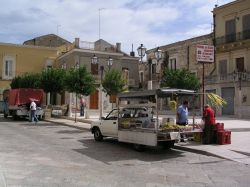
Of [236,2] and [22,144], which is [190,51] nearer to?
[236,2]

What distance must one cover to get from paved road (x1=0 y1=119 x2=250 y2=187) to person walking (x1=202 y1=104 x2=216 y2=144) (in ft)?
5.82

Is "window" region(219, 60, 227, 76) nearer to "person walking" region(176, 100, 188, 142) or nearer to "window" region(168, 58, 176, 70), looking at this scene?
"window" region(168, 58, 176, 70)

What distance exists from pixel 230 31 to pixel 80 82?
872 inches

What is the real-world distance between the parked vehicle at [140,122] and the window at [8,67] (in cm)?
3584

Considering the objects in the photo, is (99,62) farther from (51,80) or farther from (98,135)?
(98,135)

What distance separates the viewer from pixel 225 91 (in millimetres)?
42750

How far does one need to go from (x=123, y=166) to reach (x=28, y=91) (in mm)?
23309

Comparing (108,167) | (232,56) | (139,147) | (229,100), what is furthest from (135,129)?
(232,56)

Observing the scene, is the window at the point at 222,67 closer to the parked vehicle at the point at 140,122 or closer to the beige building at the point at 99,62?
the beige building at the point at 99,62

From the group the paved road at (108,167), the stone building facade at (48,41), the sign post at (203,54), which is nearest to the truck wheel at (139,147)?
the paved road at (108,167)

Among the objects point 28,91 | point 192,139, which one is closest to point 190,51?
point 28,91

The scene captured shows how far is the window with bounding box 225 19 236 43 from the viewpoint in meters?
43.5

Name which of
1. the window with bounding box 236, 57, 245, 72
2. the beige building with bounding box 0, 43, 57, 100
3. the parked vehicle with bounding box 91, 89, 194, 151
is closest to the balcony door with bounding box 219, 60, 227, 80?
the window with bounding box 236, 57, 245, 72

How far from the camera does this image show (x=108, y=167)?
36.6 ft
